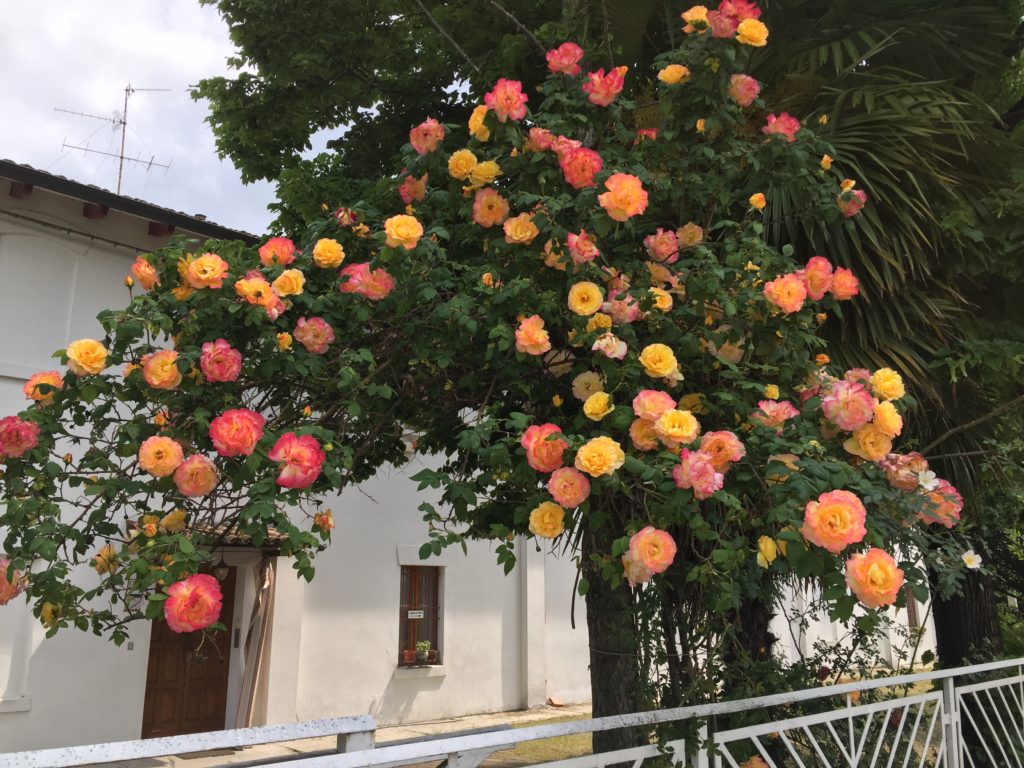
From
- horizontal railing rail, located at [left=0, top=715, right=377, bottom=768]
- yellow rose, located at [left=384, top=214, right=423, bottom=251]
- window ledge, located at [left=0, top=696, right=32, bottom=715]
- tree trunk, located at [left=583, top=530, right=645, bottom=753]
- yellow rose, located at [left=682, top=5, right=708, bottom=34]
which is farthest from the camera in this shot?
window ledge, located at [left=0, top=696, right=32, bottom=715]

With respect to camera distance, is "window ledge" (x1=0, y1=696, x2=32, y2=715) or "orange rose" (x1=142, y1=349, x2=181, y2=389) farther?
"window ledge" (x1=0, y1=696, x2=32, y2=715)

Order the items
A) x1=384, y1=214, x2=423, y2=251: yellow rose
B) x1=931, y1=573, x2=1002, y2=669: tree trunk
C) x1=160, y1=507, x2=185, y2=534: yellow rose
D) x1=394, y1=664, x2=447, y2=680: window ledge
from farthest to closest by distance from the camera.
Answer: x1=394, y1=664, x2=447, y2=680: window ledge → x1=931, y1=573, x2=1002, y2=669: tree trunk → x1=384, y1=214, x2=423, y2=251: yellow rose → x1=160, y1=507, x2=185, y2=534: yellow rose

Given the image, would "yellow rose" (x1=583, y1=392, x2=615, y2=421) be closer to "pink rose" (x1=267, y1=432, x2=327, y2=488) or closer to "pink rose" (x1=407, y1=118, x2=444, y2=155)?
"pink rose" (x1=267, y1=432, x2=327, y2=488)

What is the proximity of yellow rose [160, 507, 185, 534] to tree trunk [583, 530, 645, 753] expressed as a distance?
6.37ft

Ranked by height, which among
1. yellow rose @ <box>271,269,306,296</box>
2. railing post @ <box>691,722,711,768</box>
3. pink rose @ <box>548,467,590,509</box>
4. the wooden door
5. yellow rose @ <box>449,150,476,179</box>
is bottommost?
the wooden door

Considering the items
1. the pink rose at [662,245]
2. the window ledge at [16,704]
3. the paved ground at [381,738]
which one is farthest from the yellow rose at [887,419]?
the window ledge at [16,704]

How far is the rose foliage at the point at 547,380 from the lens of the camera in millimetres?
2336

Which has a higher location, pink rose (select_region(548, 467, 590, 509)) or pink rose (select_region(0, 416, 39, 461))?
pink rose (select_region(0, 416, 39, 461))

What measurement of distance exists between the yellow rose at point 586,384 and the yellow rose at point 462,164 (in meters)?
1.00

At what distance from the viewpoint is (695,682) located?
10.00ft

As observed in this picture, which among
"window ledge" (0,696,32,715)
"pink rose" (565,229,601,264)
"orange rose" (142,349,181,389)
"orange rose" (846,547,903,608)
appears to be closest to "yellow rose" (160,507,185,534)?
"orange rose" (142,349,181,389)

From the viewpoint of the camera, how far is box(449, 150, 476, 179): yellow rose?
319 cm

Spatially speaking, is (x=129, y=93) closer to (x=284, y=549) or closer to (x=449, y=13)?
(x=449, y=13)

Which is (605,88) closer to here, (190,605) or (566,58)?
(566,58)
